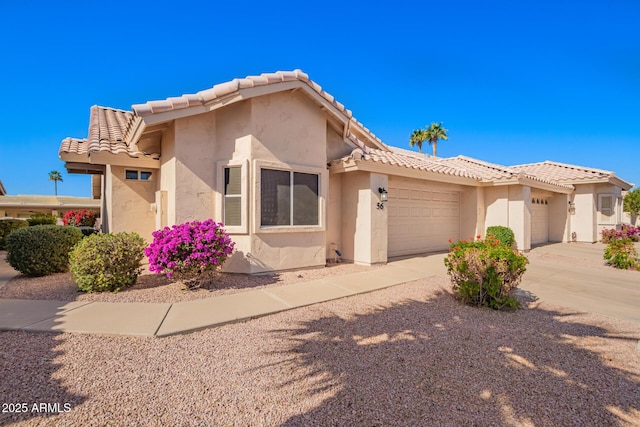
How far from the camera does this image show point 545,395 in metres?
3.15

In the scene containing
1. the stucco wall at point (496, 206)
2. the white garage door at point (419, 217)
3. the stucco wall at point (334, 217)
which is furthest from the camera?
the stucco wall at point (496, 206)

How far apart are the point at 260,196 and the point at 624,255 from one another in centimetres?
1191

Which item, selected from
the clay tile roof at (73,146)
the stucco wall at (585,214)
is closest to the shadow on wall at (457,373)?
the clay tile roof at (73,146)

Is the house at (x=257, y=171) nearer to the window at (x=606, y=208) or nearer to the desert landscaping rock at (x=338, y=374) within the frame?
the desert landscaping rock at (x=338, y=374)

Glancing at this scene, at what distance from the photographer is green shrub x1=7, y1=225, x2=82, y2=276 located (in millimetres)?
7633

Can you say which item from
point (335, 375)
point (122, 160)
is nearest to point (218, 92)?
point (122, 160)

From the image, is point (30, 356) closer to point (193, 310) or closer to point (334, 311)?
point (193, 310)

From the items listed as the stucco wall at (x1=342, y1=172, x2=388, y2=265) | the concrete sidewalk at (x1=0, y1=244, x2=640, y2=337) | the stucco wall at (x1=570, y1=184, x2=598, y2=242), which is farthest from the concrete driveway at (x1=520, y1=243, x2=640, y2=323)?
the stucco wall at (x1=570, y1=184, x2=598, y2=242)

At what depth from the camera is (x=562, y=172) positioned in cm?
1875

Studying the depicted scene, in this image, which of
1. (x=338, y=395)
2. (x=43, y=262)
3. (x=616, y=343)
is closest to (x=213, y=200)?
(x=43, y=262)

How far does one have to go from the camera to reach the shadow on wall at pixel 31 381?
2.77 meters

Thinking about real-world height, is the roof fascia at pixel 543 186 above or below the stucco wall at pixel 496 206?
above

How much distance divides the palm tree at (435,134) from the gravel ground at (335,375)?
40.9 metres

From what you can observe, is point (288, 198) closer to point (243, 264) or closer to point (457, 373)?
point (243, 264)
